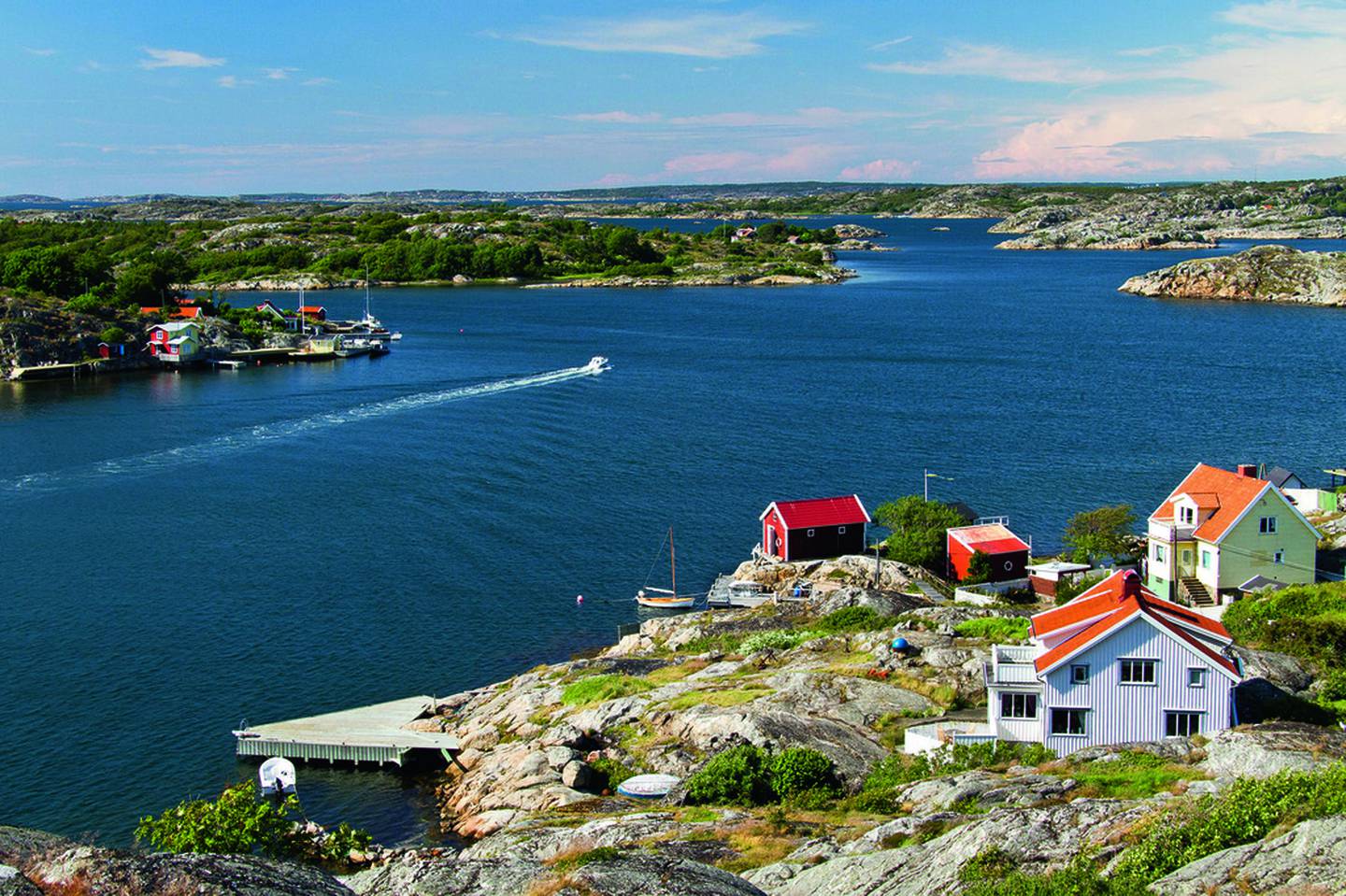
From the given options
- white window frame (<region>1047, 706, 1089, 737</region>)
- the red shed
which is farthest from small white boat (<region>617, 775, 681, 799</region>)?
the red shed

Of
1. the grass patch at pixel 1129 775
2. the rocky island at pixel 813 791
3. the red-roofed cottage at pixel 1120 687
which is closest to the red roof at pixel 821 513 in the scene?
the rocky island at pixel 813 791

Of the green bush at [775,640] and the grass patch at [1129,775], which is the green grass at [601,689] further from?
the grass patch at [1129,775]

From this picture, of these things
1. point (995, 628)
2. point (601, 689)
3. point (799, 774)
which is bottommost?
point (601, 689)

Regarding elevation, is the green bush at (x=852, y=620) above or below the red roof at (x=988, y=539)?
below

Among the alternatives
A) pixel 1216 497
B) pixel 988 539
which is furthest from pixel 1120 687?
pixel 988 539

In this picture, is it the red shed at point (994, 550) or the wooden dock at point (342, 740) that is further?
the red shed at point (994, 550)

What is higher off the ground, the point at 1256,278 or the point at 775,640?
the point at 1256,278

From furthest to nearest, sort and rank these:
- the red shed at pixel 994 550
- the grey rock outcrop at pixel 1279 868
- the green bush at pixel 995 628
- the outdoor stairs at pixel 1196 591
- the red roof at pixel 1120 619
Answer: the red shed at pixel 994 550 < the outdoor stairs at pixel 1196 591 < the green bush at pixel 995 628 < the red roof at pixel 1120 619 < the grey rock outcrop at pixel 1279 868

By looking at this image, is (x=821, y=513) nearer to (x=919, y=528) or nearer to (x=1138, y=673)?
(x=919, y=528)
